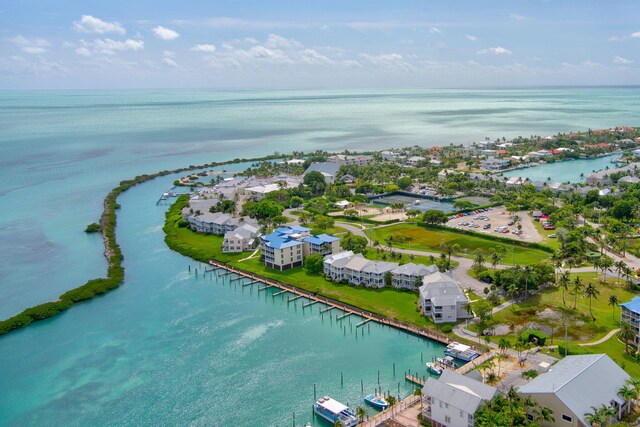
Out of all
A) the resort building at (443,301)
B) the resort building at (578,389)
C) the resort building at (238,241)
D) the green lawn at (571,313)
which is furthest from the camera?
the resort building at (238,241)

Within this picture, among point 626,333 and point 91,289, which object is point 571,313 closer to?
point 626,333

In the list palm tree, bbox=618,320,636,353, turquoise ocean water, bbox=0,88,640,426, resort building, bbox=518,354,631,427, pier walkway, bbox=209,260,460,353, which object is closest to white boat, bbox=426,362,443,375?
turquoise ocean water, bbox=0,88,640,426

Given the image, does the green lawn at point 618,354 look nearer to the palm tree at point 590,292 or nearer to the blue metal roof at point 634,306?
the blue metal roof at point 634,306

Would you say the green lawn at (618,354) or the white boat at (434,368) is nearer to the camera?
the green lawn at (618,354)

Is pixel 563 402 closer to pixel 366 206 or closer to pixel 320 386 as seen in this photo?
pixel 320 386

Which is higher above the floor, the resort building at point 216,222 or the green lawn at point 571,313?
the resort building at point 216,222

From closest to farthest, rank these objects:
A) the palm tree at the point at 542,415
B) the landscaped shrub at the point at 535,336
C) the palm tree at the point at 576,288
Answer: the palm tree at the point at 542,415 → the landscaped shrub at the point at 535,336 → the palm tree at the point at 576,288

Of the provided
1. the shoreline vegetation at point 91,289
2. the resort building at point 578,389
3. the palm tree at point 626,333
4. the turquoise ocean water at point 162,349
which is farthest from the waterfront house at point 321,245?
the resort building at point 578,389
